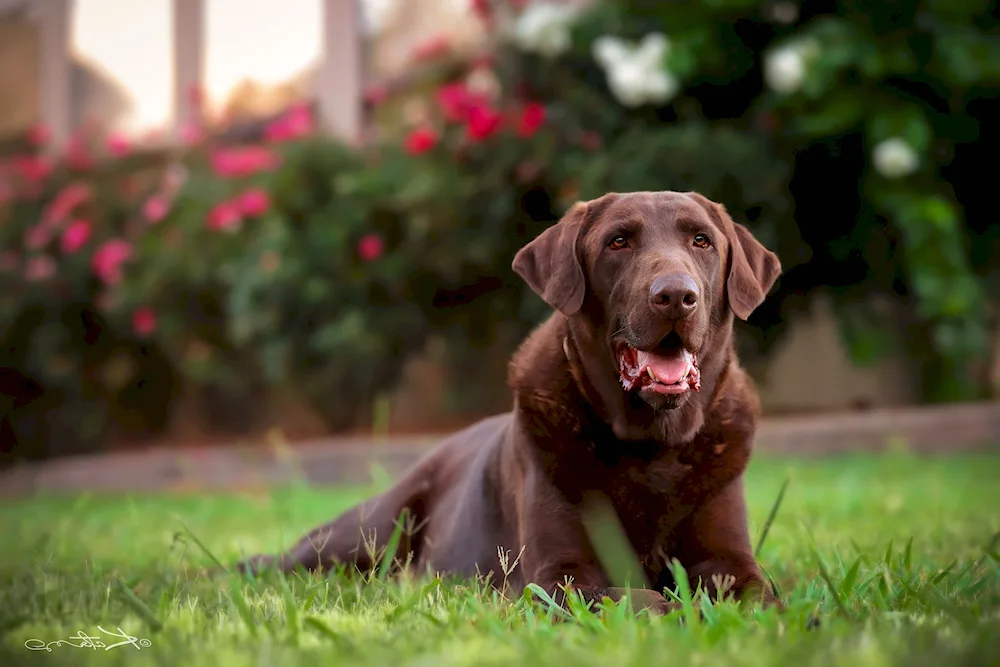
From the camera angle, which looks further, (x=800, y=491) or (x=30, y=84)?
(x=30, y=84)

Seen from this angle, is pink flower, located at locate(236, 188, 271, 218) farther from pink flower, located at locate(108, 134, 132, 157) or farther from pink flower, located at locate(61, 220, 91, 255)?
pink flower, located at locate(108, 134, 132, 157)

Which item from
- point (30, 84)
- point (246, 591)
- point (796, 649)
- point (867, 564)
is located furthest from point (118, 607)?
point (30, 84)

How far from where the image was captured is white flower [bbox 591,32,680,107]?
23.9ft

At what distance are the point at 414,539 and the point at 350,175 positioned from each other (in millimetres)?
4888

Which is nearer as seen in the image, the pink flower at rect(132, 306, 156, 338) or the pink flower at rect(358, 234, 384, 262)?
the pink flower at rect(358, 234, 384, 262)

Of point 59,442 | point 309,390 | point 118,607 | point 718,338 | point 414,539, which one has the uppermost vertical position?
point 718,338

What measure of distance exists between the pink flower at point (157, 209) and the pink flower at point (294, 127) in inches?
40.9

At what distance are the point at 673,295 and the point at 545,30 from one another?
5.34 meters

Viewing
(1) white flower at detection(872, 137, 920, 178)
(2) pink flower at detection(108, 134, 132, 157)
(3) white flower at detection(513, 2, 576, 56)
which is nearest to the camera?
(1) white flower at detection(872, 137, 920, 178)

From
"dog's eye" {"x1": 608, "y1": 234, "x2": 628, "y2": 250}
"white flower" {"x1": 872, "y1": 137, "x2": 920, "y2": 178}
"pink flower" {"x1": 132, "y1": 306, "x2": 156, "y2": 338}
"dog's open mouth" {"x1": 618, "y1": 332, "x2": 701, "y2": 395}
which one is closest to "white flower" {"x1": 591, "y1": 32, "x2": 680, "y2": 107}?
→ "white flower" {"x1": 872, "y1": 137, "x2": 920, "y2": 178}

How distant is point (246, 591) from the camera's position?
9.18 ft

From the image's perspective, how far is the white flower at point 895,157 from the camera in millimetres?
6957

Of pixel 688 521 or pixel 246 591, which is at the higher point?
pixel 688 521

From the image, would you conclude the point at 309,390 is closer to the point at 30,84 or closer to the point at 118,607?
the point at 118,607
